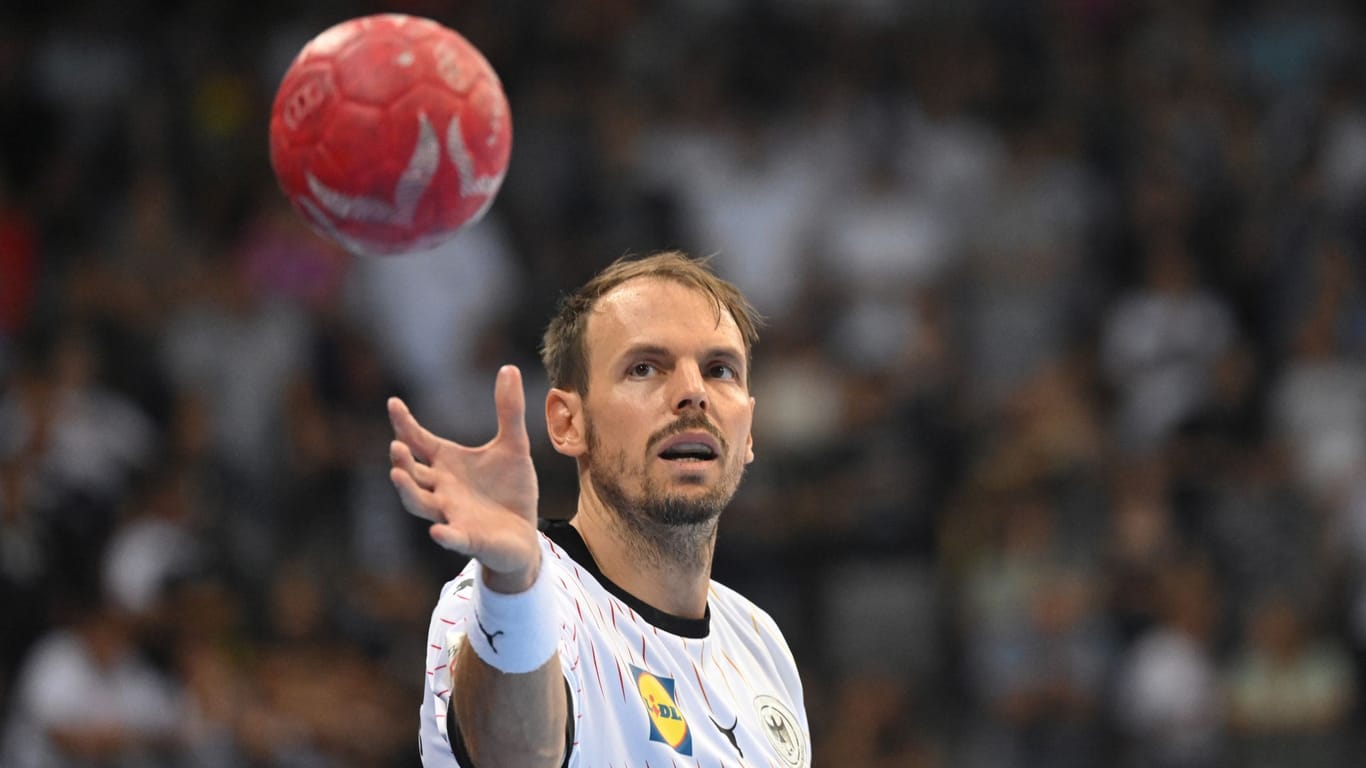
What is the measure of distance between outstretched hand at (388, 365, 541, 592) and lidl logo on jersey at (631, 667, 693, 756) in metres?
0.82

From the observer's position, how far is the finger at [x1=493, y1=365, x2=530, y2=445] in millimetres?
4191

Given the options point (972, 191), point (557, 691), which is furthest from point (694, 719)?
point (972, 191)

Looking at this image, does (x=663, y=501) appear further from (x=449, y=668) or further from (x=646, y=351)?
(x=449, y=668)

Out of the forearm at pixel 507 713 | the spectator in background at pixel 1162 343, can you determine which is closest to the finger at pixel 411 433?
the forearm at pixel 507 713

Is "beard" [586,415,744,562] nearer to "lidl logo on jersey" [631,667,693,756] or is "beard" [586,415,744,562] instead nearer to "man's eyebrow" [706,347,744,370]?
"man's eyebrow" [706,347,744,370]

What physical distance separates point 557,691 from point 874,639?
754 centimetres

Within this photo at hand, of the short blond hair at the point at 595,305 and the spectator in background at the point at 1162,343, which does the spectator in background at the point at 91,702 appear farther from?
the spectator in background at the point at 1162,343

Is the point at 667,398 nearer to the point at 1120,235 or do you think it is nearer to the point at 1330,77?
the point at 1120,235

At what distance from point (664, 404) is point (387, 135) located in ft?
3.87

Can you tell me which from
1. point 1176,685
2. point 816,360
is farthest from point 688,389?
point 816,360

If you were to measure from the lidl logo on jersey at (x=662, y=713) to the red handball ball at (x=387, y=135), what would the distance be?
159 centimetres

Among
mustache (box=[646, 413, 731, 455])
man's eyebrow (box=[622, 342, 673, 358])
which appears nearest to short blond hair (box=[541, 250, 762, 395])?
man's eyebrow (box=[622, 342, 673, 358])

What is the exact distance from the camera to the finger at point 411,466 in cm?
404

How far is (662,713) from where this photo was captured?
4844 millimetres
